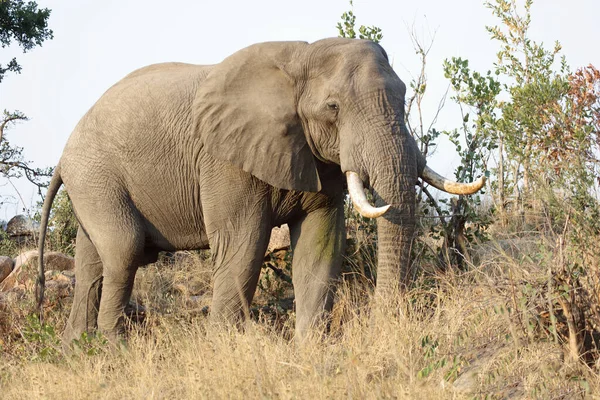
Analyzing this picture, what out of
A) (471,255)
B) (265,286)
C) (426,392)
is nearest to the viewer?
(426,392)

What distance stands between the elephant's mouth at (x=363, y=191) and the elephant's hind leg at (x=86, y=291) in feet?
10.1

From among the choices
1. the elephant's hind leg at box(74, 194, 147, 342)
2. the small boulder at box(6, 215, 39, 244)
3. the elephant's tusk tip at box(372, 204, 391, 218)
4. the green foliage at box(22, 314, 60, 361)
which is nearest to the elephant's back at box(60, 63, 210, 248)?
the elephant's hind leg at box(74, 194, 147, 342)

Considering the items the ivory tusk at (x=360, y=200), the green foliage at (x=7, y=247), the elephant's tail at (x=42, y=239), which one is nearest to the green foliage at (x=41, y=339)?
the elephant's tail at (x=42, y=239)

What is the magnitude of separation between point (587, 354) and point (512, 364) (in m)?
0.46

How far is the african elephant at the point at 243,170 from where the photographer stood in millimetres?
6598

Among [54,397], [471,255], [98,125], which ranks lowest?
[54,397]

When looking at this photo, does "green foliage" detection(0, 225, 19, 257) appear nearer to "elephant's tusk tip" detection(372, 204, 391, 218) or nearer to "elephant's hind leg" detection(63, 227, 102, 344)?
"elephant's hind leg" detection(63, 227, 102, 344)

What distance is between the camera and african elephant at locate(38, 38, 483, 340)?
6598mm

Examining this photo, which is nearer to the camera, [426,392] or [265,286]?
[426,392]

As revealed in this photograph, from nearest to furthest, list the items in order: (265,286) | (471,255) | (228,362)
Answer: (228,362)
(471,255)
(265,286)

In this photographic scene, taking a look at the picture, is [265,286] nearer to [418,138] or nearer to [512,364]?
[418,138]

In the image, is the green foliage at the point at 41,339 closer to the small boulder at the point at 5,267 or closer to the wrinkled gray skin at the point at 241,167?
the wrinkled gray skin at the point at 241,167

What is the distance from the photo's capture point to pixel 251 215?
7.26m

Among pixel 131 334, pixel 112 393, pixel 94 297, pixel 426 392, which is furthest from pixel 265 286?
pixel 426 392
